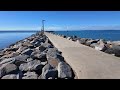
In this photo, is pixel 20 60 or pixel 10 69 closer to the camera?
pixel 10 69

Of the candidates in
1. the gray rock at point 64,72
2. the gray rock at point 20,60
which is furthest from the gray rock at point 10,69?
the gray rock at point 64,72

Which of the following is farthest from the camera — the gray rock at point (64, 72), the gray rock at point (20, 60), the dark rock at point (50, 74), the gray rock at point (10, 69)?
the gray rock at point (20, 60)

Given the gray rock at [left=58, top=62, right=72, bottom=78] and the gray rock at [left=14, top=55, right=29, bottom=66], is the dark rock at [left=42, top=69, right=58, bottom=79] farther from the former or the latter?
the gray rock at [left=14, top=55, right=29, bottom=66]

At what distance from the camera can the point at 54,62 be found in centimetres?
717

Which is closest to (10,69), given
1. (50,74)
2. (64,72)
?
(50,74)

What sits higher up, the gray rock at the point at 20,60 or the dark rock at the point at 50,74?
the dark rock at the point at 50,74

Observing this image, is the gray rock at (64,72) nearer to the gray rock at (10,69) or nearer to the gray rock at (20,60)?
the gray rock at (10,69)

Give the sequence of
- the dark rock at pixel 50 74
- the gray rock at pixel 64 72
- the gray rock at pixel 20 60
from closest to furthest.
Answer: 1. the gray rock at pixel 64 72
2. the dark rock at pixel 50 74
3. the gray rock at pixel 20 60

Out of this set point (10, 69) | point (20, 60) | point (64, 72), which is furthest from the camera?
point (20, 60)

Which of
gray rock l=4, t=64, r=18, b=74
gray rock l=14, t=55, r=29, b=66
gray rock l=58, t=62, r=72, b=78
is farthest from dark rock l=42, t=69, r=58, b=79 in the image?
gray rock l=14, t=55, r=29, b=66

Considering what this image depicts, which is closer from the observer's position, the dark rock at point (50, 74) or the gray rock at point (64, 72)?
the gray rock at point (64, 72)

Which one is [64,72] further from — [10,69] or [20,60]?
[20,60]
